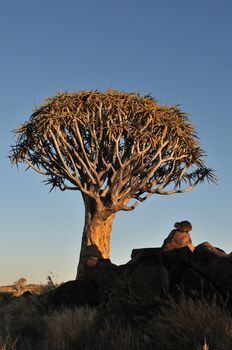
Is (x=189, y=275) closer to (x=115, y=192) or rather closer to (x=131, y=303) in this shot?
(x=131, y=303)

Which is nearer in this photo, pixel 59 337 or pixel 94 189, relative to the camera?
pixel 59 337

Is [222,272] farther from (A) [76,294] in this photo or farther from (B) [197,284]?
(A) [76,294]

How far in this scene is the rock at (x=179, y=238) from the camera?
37.4ft

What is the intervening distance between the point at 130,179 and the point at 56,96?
14.8ft

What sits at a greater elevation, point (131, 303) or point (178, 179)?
point (178, 179)

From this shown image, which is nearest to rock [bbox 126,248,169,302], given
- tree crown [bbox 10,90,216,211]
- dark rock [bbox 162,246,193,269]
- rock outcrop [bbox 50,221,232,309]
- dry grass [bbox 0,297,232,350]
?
rock outcrop [bbox 50,221,232,309]

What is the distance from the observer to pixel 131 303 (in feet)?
30.6

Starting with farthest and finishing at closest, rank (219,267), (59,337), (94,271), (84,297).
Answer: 1. (94,271)
2. (84,297)
3. (219,267)
4. (59,337)

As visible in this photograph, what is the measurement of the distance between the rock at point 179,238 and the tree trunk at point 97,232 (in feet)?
24.7

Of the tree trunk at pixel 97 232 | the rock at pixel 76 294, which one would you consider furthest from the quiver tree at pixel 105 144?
the rock at pixel 76 294

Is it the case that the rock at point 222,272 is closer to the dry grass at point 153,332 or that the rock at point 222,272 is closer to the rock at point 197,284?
the rock at point 197,284

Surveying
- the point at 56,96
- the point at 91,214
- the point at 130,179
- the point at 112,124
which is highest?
the point at 56,96

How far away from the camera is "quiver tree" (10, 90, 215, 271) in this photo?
19578 mm

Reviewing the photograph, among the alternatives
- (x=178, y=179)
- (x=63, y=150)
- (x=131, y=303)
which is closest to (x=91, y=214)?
(x=63, y=150)
